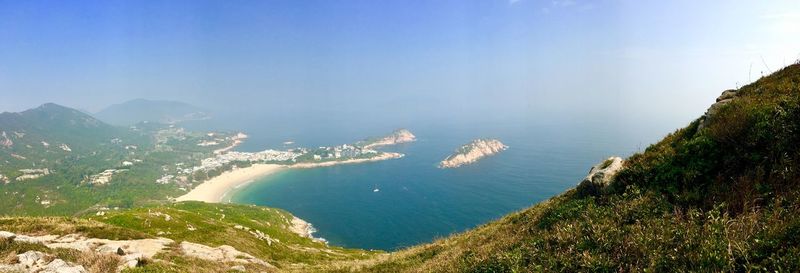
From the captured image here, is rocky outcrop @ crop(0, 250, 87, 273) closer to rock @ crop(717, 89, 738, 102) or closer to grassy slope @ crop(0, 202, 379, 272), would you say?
grassy slope @ crop(0, 202, 379, 272)

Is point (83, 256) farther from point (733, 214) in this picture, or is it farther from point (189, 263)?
point (733, 214)

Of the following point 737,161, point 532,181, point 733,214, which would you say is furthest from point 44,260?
point 532,181

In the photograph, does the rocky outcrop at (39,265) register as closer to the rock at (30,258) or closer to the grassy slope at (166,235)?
the rock at (30,258)

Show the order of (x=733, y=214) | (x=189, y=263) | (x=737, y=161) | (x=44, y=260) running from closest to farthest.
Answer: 1. (x=733, y=214)
2. (x=737, y=161)
3. (x=44, y=260)
4. (x=189, y=263)

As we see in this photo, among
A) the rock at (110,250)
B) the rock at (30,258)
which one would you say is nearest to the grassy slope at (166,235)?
the rock at (30,258)

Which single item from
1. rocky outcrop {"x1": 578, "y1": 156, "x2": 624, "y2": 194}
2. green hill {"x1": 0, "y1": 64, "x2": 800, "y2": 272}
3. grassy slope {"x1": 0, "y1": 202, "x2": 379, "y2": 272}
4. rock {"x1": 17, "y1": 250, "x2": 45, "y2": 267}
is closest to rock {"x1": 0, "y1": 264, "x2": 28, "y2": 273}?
rock {"x1": 17, "y1": 250, "x2": 45, "y2": 267}
